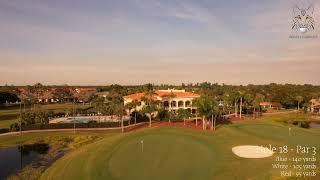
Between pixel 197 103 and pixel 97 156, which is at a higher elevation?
pixel 197 103

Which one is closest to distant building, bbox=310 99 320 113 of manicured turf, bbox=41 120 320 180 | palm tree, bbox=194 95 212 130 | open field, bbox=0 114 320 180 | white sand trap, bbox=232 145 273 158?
open field, bbox=0 114 320 180

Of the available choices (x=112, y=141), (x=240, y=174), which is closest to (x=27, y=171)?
(x=112, y=141)

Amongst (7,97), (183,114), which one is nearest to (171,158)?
(183,114)

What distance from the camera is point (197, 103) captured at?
7756cm

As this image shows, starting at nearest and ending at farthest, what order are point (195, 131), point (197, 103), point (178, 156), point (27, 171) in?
point (27, 171), point (178, 156), point (195, 131), point (197, 103)

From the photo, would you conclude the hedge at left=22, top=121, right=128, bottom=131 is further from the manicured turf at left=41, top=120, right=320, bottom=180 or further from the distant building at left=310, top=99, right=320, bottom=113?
the distant building at left=310, top=99, right=320, bottom=113

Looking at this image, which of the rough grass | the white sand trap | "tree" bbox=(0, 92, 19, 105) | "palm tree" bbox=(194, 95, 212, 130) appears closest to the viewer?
the rough grass

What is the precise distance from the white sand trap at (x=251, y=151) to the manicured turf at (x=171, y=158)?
1409 millimetres

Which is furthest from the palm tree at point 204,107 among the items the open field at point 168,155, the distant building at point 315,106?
the distant building at point 315,106

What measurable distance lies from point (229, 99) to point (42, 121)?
196ft

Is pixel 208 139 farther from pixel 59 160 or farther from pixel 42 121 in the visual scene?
pixel 42 121

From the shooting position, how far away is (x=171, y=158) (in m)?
47.7

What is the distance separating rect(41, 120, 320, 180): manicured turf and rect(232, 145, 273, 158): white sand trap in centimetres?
141

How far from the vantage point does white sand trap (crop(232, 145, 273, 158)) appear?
48156 mm
